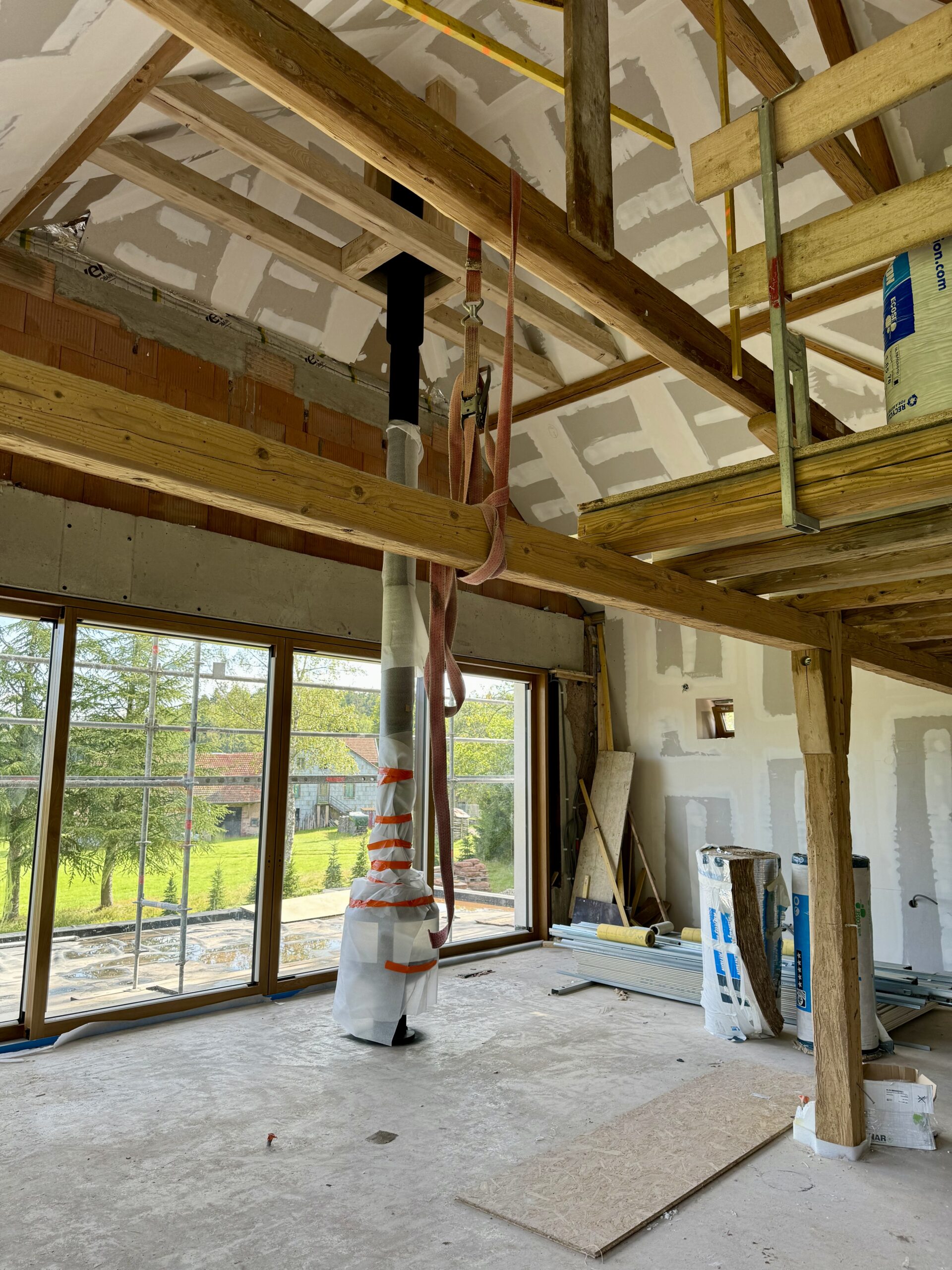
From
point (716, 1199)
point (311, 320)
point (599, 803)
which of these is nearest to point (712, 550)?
point (716, 1199)

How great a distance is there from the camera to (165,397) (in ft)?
18.4

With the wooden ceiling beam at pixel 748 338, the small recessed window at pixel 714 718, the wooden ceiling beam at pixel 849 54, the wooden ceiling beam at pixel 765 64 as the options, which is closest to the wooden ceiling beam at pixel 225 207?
the wooden ceiling beam at pixel 748 338

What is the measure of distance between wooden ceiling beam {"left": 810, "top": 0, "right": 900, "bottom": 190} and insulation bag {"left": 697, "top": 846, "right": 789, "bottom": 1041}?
385cm

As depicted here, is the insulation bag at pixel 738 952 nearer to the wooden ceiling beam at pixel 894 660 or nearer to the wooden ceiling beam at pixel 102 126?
the wooden ceiling beam at pixel 894 660

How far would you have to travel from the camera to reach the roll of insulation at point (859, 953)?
15.8 ft

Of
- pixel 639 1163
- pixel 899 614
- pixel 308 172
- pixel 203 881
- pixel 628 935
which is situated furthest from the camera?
pixel 628 935

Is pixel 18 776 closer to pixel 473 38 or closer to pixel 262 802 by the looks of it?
pixel 262 802

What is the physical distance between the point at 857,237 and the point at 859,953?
3949 mm

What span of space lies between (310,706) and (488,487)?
3106 mm

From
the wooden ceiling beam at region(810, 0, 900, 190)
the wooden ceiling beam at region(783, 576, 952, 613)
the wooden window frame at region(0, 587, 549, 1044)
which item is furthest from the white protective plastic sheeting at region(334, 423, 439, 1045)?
the wooden ceiling beam at region(810, 0, 900, 190)

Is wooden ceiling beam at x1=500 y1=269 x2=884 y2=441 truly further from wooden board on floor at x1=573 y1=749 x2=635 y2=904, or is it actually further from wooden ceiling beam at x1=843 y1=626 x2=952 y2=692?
wooden board on floor at x1=573 y1=749 x2=635 y2=904

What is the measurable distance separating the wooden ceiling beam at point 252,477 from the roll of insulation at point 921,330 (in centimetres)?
93

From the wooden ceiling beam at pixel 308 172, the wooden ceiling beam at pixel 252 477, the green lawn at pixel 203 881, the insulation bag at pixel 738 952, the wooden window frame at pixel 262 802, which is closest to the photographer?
the wooden ceiling beam at pixel 252 477

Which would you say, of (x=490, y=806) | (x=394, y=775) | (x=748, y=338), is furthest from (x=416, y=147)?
(x=490, y=806)
